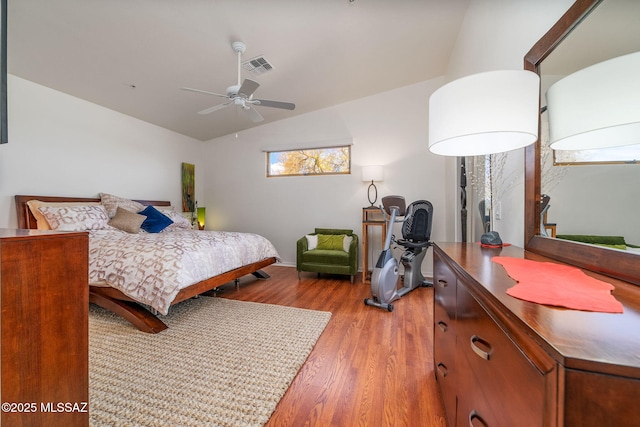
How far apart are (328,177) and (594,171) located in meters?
3.65

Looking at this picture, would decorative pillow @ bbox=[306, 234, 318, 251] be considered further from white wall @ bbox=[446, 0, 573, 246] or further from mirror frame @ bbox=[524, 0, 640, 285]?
mirror frame @ bbox=[524, 0, 640, 285]

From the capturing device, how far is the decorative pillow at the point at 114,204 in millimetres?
3396

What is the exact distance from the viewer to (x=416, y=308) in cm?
268

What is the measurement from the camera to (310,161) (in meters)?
4.57

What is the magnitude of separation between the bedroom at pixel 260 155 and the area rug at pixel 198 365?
177cm

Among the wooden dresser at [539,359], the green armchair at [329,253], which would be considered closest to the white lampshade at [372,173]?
the green armchair at [329,253]

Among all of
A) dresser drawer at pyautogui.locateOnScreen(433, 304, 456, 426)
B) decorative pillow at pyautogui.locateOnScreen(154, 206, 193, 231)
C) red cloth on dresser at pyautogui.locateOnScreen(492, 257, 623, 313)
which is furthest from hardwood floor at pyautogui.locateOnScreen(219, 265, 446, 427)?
decorative pillow at pyautogui.locateOnScreen(154, 206, 193, 231)

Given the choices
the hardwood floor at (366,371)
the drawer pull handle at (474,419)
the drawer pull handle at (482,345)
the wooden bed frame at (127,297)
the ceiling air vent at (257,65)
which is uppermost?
the ceiling air vent at (257,65)

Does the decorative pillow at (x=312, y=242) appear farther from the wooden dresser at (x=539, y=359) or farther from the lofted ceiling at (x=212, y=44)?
the wooden dresser at (x=539, y=359)

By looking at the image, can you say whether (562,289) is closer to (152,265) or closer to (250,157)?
(152,265)

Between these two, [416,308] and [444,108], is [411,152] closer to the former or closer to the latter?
[416,308]

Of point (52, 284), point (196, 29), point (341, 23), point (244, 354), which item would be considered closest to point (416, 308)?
point (244, 354)

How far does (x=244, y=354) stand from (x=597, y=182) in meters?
A: 2.14

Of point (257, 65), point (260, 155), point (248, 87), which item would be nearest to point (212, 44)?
point (257, 65)
